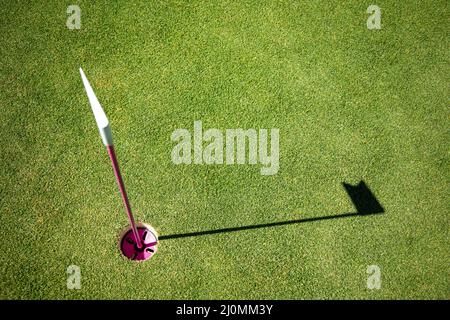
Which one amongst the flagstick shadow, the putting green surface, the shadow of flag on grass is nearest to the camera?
the putting green surface

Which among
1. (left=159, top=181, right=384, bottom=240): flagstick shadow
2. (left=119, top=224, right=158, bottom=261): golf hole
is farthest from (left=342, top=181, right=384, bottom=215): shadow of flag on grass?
(left=119, top=224, right=158, bottom=261): golf hole

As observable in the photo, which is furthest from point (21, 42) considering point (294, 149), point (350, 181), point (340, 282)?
point (340, 282)

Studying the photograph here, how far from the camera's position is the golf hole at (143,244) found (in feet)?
12.6

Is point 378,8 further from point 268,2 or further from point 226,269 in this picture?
point 226,269

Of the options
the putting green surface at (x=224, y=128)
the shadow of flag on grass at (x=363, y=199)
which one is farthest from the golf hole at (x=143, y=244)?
the shadow of flag on grass at (x=363, y=199)

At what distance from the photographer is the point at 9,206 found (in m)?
3.97

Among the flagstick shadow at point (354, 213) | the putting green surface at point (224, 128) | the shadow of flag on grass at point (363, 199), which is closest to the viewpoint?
the putting green surface at point (224, 128)

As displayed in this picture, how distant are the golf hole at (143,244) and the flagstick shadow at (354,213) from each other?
0.36 feet

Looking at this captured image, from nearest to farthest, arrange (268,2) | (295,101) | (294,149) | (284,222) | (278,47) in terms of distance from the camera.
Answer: (284,222) < (294,149) < (295,101) < (278,47) < (268,2)

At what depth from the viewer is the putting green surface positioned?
3.79 metres

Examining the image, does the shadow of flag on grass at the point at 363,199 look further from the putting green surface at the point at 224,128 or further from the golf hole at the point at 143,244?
the golf hole at the point at 143,244

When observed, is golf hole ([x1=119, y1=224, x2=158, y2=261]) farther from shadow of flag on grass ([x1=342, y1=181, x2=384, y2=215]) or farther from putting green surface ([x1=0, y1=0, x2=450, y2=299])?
→ shadow of flag on grass ([x1=342, y1=181, x2=384, y2=215])

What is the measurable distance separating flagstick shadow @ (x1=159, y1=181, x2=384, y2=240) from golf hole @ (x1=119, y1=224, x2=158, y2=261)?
0.11 meters

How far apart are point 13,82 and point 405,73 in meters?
4.95
